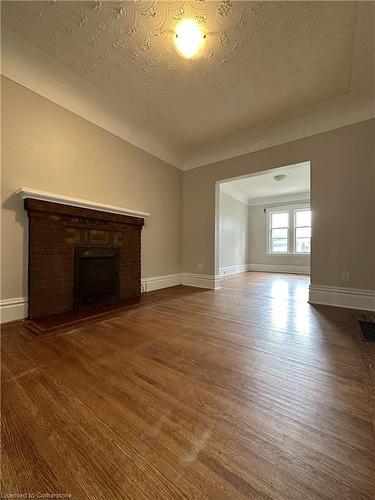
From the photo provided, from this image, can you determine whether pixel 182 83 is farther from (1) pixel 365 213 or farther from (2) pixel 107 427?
(2) pixel 107 427

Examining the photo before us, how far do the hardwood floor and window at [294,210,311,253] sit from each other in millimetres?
5580

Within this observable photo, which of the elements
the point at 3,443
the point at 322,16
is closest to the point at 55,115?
the point at 322,16

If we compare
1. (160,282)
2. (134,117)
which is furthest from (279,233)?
(134,117)

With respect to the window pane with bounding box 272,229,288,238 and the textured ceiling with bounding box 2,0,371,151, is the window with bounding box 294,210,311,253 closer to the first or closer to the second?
the window pane with bounding box 272,229,288,238

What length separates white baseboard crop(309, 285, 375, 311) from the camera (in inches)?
104

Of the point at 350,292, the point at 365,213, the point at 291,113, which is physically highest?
the point at 291,113

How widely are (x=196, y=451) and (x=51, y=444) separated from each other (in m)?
0.59

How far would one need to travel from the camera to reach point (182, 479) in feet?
2.23

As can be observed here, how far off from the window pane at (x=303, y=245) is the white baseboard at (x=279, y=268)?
23.0 inches

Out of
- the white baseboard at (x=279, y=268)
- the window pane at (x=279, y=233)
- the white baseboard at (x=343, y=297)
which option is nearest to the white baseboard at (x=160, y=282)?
the white baseboard at (x=343, y=297)

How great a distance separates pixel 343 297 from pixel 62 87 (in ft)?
15.1

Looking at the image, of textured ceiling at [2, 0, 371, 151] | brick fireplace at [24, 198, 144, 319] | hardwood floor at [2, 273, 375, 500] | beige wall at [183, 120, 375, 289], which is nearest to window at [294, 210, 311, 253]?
beige wall at [183, 120, 375, 289]

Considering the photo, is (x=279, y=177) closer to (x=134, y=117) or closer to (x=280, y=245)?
(x=280, y=245)

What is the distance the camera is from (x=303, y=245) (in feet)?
22.3
